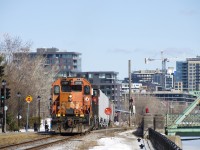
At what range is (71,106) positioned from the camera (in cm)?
5231

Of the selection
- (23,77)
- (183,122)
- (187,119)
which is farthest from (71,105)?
(23,77)

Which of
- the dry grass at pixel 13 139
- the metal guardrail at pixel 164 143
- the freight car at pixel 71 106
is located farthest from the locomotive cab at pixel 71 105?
the metal guardrail at pixel 164 143

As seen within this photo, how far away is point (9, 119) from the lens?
7250 centimetres

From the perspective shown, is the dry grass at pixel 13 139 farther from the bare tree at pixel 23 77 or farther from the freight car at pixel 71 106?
the bare tree at pixel 23 77

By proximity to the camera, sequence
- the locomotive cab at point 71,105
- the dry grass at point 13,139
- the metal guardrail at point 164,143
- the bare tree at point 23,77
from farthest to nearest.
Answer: the bare tree at point 23,77 < the locomotive cab at point 71,105 < the dry grass at point 13,139 < the metal guardrail at point 164,143

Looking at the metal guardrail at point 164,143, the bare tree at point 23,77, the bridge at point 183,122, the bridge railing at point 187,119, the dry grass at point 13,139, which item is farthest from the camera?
the bare tree at point 23,77

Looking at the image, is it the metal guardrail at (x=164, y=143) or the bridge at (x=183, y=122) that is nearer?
the metal guardrail at (x=164, y=143)

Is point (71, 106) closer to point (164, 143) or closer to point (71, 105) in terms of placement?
point (71, 105)

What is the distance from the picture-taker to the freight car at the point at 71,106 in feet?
170

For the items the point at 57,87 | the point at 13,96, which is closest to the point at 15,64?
the point at 13,96

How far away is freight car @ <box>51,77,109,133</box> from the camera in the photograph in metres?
51.8

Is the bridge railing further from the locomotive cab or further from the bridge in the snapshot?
the locomotive cab

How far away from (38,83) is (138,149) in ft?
271

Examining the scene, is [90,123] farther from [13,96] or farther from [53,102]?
[13,96]
